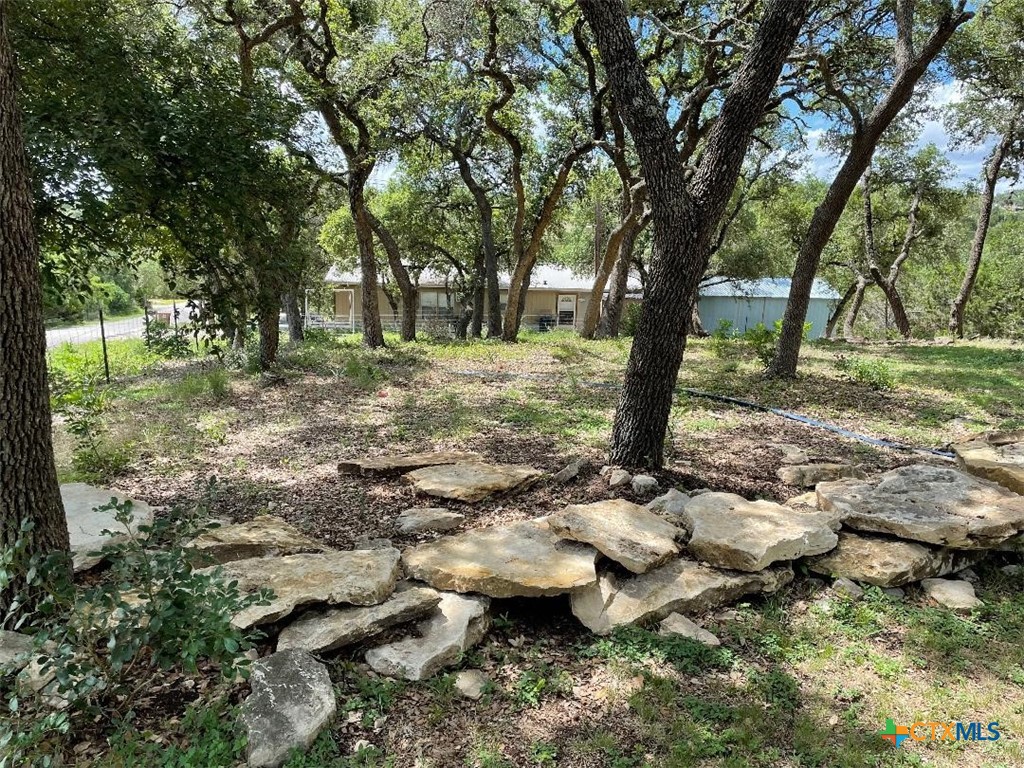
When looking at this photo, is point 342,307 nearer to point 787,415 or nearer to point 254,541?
point 787,415

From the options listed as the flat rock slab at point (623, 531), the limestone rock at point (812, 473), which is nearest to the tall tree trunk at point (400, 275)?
the limestone rock at point (812, 473)

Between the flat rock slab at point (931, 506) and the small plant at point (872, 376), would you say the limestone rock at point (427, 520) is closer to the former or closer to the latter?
the flat rock slab at point (931, 506)

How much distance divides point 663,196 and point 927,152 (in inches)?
634

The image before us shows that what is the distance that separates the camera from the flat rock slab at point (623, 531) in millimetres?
2723

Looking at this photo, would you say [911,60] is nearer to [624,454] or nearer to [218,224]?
[624,454]

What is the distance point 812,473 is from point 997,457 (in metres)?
1.18

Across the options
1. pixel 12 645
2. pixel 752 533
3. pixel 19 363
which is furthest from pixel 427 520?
pixel 19 363

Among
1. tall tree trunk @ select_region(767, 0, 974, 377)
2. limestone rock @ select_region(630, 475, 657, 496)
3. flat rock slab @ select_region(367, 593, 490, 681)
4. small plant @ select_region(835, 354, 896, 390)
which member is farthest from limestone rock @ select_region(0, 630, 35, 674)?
small plant @ select_region(835, 354, 896, 390)

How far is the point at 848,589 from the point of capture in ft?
9.29

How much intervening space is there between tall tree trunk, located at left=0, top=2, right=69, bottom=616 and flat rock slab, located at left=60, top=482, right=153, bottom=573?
333mm

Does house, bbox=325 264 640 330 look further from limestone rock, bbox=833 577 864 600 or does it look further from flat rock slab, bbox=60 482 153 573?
limestone rock, bbox=833 577 864 600

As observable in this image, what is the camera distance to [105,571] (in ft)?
9.02

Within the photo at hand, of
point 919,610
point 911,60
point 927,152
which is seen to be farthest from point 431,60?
point 927,152

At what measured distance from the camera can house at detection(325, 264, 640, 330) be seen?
85.5 feet
